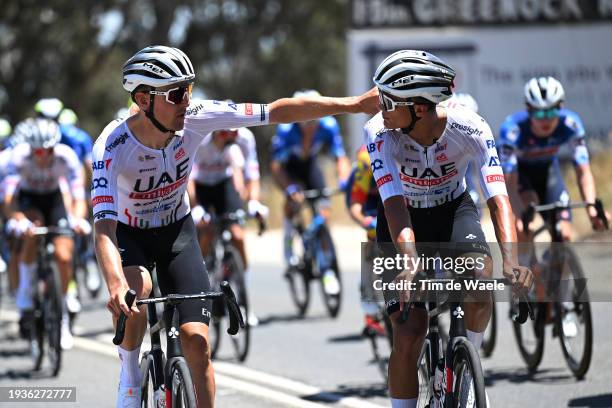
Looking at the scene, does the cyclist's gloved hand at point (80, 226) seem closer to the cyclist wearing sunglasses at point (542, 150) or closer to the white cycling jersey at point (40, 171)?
the white cycling jersey at point (40, 171)

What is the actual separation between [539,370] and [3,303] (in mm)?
7876

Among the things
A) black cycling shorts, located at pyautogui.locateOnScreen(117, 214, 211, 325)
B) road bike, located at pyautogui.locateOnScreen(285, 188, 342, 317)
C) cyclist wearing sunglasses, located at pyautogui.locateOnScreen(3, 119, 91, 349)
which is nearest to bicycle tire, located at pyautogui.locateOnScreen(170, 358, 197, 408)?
black cycling shorts, located at pyautogui.locateOnScreen(117, 214, 211, 325)

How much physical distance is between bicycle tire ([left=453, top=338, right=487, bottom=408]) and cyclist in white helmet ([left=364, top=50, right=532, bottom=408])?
13.8 inches

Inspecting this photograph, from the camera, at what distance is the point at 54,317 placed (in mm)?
9953

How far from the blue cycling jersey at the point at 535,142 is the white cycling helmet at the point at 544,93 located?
241 millimetres

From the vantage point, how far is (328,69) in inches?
1588

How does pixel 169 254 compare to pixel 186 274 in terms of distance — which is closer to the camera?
pixel 186 274

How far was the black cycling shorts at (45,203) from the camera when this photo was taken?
11.1 m

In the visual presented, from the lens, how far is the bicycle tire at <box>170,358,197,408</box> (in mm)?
5574

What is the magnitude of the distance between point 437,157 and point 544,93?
2958 millimetres

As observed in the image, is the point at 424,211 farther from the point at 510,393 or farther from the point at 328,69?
the point at 328,69

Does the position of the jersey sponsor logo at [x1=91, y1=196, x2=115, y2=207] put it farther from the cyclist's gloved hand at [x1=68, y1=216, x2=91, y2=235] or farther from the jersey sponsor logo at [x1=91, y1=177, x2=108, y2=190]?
the cyclist's gloved hand at [x1=68, y1=216, x2=91, y2=235]

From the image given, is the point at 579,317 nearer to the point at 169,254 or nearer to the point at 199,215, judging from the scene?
the point at 199,215

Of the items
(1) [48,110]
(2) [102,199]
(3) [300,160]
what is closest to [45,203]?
(1) [48,110]
